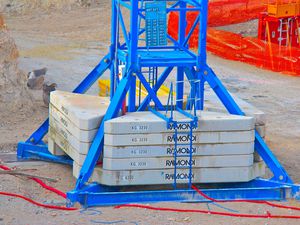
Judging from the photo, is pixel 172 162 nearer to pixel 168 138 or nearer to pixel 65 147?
pixel 168 138

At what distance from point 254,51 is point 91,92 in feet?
20.4

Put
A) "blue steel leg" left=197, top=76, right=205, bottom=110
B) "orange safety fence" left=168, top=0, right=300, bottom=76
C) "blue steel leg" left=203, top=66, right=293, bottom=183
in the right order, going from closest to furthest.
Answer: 1. "blue steel leg" left=203, top=66, right=293, bottom=183
2. "blue steel leg" left=197, top=76, right=205, bottom=110
3. "orange safety fence" left=168, top=0, right=300, bottom=76

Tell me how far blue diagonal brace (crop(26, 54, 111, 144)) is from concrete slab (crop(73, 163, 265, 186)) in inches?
82.2

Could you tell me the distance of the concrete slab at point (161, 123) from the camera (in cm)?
1155

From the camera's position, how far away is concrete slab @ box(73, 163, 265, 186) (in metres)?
11.7

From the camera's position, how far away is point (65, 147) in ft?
41.8

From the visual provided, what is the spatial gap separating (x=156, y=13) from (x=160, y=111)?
1.45 metres

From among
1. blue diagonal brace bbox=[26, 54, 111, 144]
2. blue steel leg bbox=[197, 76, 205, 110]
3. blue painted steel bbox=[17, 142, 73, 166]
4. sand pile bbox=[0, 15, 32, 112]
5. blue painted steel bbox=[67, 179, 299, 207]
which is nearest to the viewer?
blue painted steel bbox=[67, 179, 299, 207]

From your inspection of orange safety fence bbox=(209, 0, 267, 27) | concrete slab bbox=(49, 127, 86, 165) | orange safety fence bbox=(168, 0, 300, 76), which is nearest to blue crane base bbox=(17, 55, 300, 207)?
concrete slab bbox=(49, 127, 86, 165)

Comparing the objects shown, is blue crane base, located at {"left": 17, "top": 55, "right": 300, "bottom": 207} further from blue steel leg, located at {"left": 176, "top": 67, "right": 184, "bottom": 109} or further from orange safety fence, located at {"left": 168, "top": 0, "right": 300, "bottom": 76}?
orange safety fence, located at {"left": 168, "top": 0, "right": 300, "bottom": 76}

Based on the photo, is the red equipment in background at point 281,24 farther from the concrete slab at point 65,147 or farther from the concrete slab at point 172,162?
the concrete slab at point 172,162

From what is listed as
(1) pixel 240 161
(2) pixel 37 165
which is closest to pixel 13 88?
(2) pixel 37 165

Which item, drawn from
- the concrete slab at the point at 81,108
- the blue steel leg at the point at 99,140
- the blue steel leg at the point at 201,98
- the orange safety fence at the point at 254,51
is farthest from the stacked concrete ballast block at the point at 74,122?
the orange safety fence at the point at 254,51

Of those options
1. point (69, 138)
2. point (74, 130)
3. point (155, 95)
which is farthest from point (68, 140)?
point (155, 95)
